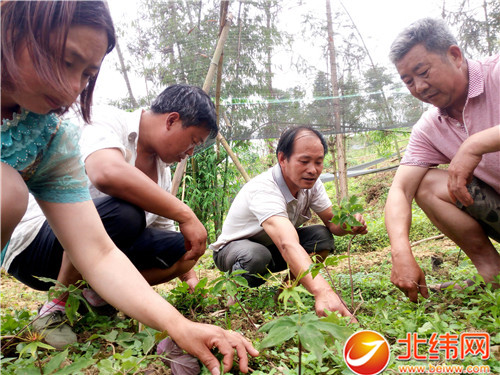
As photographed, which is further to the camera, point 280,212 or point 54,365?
point 280,212

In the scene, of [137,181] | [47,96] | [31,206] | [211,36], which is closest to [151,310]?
[47,96]

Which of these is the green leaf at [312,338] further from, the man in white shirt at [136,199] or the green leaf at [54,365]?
the man in white shirt at [136,199]

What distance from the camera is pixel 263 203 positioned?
202cm

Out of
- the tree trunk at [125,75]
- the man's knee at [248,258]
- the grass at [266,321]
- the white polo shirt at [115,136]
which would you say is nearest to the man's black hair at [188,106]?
the white polo shirt at [115,136]

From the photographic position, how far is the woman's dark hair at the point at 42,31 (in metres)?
0.79

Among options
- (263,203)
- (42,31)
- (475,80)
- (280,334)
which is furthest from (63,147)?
(475,80)

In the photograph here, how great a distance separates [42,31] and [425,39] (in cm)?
151

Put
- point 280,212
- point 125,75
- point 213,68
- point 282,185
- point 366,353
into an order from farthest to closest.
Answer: point 125,75, point 213,68, point 282,185, point 280,212, point 366,353

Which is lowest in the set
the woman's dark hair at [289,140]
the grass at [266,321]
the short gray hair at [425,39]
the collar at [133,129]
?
the grass at [266,321]

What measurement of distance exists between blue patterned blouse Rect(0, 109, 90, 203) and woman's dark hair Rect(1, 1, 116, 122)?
0.19 m

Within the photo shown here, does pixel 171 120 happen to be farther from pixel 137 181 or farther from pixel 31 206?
pixel 31 206

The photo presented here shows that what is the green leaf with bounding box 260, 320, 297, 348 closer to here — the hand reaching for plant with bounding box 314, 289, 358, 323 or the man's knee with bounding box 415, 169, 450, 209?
the hand reaching for plant with bounding box 314, 289, 358, 323

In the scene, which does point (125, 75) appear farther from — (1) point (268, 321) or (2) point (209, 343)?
(2) point (209, 343)

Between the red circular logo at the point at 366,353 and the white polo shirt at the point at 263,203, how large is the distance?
1.13 meters
